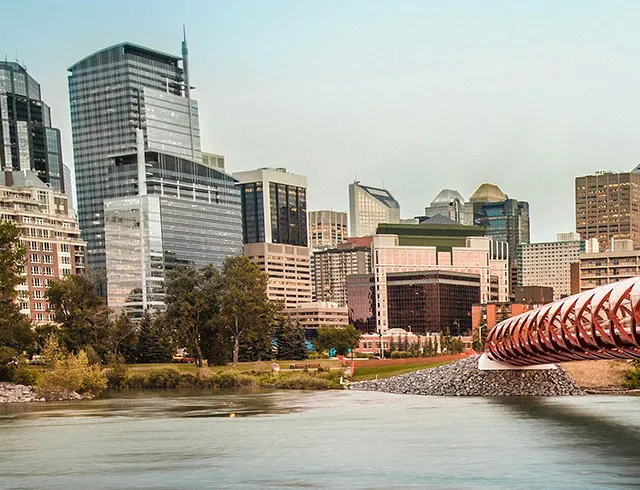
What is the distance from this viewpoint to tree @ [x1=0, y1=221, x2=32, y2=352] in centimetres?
11312

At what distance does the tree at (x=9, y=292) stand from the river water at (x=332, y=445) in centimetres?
2364

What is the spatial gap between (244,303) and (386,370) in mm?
27579

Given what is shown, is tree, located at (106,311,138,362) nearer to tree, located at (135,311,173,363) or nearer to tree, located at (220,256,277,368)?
tree, located at (135,311,173,363)

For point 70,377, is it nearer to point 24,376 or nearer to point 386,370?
point 24,376

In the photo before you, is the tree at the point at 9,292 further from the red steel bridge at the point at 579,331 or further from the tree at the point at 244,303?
the red steel bridge at the point at 579,331

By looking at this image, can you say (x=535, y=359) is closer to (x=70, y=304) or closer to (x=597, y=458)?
(x=597, y=458)

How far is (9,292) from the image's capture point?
114500 mm

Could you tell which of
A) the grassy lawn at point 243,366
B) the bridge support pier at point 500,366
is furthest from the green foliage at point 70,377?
the bridge support pier at point 500,366

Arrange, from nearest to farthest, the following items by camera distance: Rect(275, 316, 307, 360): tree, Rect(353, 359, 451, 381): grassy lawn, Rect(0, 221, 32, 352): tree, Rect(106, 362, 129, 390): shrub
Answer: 1. Rect(0, 221, 32, 352): tree
2. Rect(353, 359, 451, 381): grassy lawn
3. Rect(106, 362, 129, 390): shrub
4. Rect(275, 316, 307, 360): tree

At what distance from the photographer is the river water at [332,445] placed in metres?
47.3

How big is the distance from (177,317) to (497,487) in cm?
11190

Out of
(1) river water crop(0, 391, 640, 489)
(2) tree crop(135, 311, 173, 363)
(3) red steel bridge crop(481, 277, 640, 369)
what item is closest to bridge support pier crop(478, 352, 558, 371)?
(3) red steel bridge crop(481, 277, 640, 369)

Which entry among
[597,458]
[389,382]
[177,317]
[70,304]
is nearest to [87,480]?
[597,458]

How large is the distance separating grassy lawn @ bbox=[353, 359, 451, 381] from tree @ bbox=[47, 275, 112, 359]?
A: 111 ft
